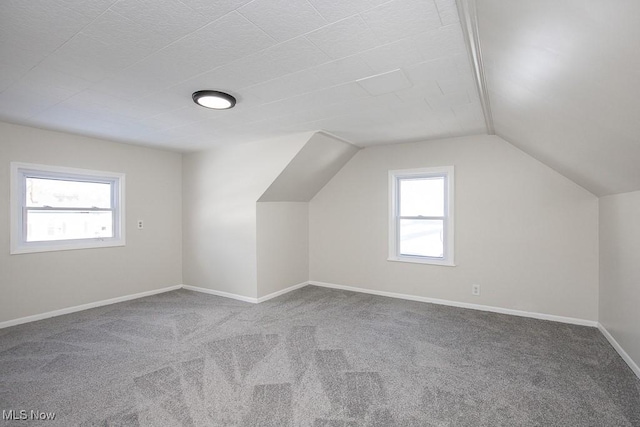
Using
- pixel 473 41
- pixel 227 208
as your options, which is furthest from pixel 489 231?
pixel 227 208

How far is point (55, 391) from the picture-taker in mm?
2230

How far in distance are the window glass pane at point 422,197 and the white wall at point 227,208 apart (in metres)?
1.77

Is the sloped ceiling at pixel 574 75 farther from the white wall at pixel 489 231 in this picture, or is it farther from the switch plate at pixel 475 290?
the switch plate at pixel 475 290

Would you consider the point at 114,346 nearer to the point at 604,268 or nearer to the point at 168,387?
the point at 168,387

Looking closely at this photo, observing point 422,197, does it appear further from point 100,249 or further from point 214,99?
point 100,249

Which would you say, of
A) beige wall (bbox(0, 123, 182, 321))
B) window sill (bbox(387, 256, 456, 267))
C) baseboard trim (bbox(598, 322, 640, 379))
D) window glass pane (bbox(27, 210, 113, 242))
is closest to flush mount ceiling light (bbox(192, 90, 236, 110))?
beige wall (bbox(0, 123, 182, 321))

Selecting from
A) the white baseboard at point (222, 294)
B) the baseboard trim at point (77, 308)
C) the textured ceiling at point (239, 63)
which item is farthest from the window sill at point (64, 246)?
the textured ceiling at point (239, 63)

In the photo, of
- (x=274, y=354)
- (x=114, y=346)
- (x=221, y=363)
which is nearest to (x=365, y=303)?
(x=274, y=354)

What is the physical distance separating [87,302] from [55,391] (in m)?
2.21

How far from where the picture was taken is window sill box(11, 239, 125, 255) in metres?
3.60

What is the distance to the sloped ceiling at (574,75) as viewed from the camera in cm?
106

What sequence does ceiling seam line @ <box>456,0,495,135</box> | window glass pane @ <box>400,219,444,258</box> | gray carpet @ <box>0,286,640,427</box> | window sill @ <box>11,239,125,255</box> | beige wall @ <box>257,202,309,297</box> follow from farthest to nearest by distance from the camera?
1. beige wall @ <box>257,202,309,297</box>
2. window glass pane @ <box>400,219,444,258</box>
3. window sill @ <box>11,239,125,255</box>
4. gray carpet @ <box>0,286,640,427</box>
5. ceiling seam line @ <box>456,0,495,135</box>

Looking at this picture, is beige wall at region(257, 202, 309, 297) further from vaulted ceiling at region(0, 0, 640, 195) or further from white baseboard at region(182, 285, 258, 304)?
vaulted ceiling at region(0, 0, 640, 195)

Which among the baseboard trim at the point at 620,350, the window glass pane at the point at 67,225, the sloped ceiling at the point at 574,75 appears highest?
the sloped ceiling at the point at 574,75
